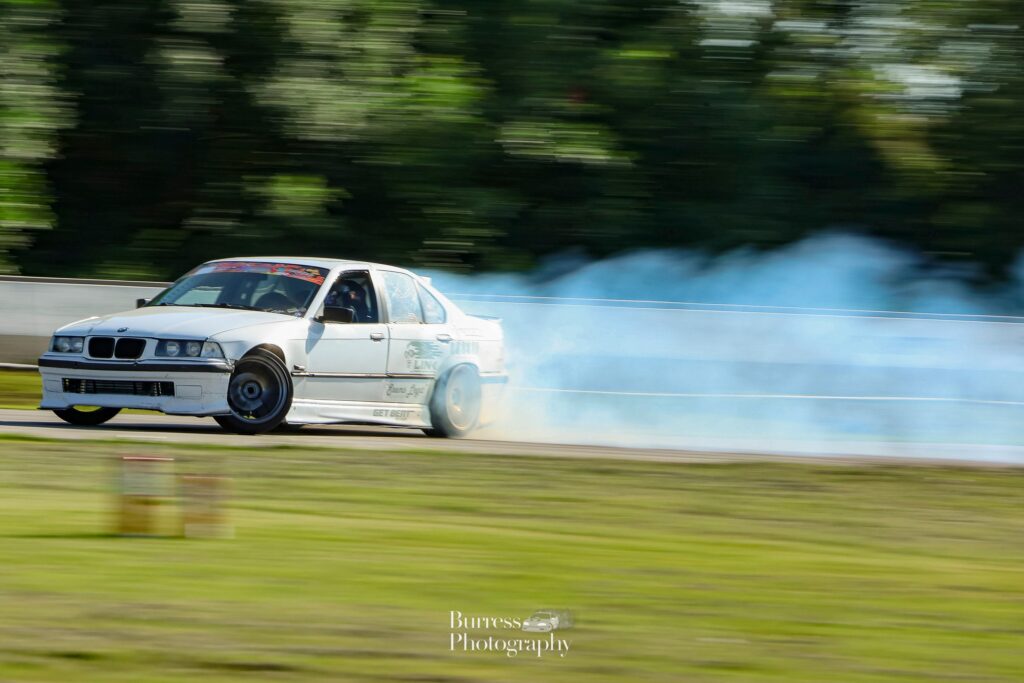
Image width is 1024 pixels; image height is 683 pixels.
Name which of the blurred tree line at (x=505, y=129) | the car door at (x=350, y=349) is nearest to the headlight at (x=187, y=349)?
the car door at (x=350, y=349)

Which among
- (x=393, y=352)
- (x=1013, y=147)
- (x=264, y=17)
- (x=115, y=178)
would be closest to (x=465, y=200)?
(x=264, y=17)

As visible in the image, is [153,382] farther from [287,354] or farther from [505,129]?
[505,129]

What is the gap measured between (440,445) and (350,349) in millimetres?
1038

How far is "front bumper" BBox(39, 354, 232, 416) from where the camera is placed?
1030 cm

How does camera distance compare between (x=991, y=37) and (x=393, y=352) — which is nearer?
(x=393, y=352)

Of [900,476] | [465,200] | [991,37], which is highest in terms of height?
[991,37]

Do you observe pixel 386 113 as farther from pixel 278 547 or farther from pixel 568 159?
pixel 278 547

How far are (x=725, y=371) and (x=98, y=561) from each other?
8963 mm

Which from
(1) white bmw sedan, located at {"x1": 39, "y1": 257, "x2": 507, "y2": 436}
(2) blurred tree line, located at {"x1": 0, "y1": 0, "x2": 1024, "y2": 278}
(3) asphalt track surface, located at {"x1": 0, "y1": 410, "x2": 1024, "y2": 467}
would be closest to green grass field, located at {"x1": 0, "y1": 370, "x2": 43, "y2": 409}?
(3) asphalt track surface, located at {"x1": 0, "y1": 410, "x2": 1024, "y2": 467}

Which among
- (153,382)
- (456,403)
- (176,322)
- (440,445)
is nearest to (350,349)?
(440,445)

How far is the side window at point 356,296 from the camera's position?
1150 cm

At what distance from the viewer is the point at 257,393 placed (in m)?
10.7

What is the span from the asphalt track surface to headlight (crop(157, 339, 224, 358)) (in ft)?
1.99

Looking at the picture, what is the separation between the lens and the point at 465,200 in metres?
22.2
